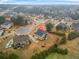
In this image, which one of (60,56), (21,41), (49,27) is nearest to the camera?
(60,56)

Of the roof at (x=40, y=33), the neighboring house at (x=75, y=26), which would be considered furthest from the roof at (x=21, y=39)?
the neighboring house at (x=75, y=26)

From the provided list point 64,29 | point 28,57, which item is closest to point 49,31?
point 64,29

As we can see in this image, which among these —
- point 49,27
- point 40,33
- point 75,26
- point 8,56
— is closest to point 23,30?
point 40,33

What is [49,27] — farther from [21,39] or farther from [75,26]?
[21,39]

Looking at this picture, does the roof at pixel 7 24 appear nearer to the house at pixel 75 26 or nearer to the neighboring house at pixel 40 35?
the neighboring house at pixel 40 35

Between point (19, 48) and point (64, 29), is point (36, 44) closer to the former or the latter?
point (19, 48)

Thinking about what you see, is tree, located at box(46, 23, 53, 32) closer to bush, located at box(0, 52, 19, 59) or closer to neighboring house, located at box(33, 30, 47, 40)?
neighboring house, located at box(33, 30, 47, 40)

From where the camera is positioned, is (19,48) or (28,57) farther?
(19,48)

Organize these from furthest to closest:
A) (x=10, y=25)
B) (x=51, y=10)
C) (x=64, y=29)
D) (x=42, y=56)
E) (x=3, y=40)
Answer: (x=51, y=10) → (x=10, y=25) → (x=64, y=29) → (x=3, y=40) → (x=42, y=56)
